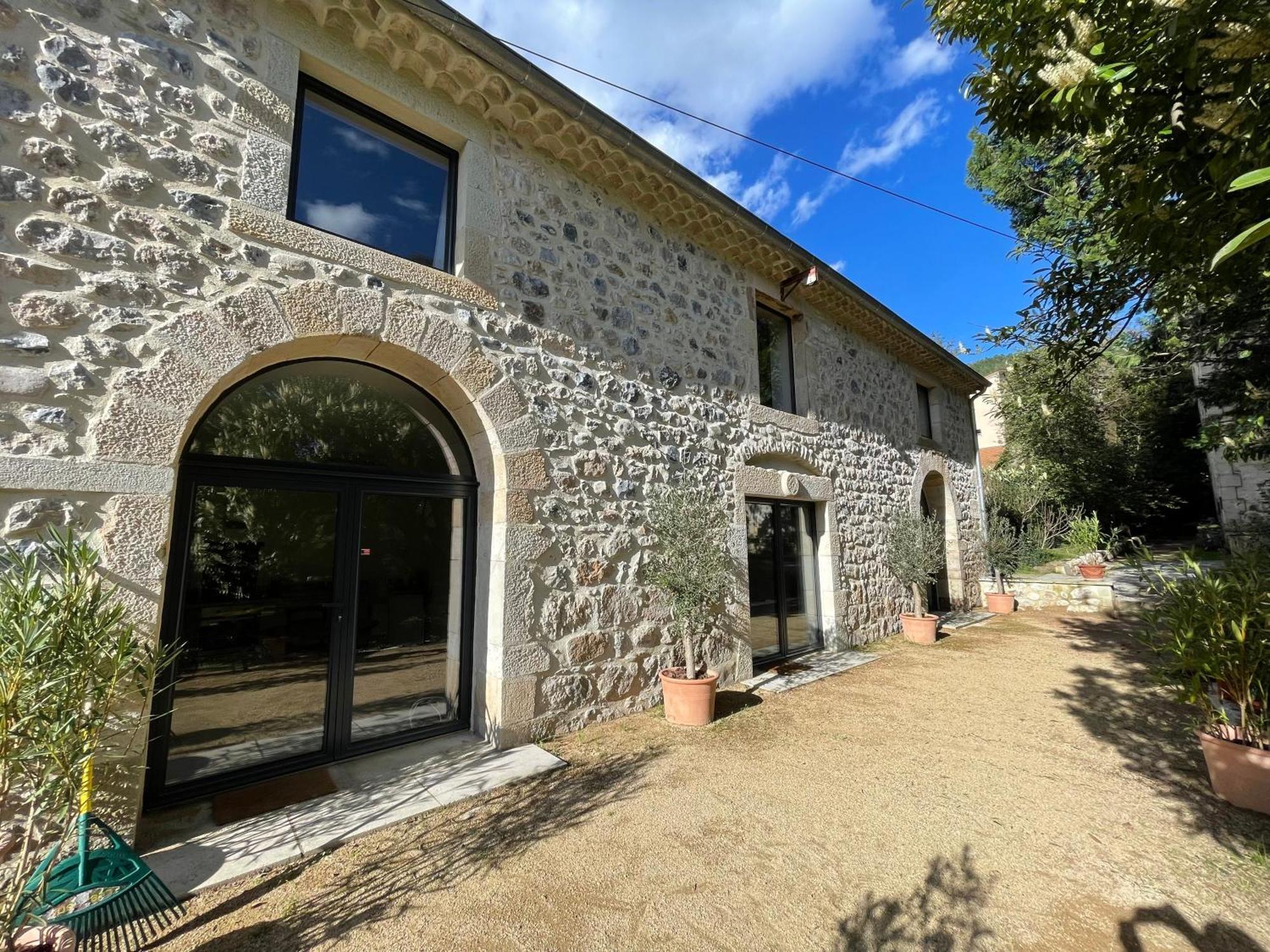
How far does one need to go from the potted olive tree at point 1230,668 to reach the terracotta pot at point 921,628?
163 inches

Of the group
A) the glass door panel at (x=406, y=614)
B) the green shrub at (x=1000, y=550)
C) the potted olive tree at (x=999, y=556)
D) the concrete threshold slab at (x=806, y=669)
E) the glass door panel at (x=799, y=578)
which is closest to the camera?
the glass door panel at (x=406, y=614)

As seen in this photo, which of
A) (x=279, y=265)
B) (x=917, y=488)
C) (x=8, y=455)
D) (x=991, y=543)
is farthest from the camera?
(x=991, y=543)

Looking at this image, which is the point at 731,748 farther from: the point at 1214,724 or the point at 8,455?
the point at 8,455

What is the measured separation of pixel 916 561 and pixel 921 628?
0.90 metres

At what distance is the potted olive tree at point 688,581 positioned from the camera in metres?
4.18

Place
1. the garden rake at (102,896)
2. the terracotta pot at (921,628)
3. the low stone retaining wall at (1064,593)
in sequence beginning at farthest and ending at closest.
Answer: the low stone retaining wall at (1064,593) < the terracotta pot at (921,628) < the garden rake at (102,896)

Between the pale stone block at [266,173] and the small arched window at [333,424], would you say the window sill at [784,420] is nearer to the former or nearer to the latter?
the small arched window at [333,424]

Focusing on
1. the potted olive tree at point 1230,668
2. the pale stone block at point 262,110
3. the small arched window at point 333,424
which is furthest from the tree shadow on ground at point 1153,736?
the pale stone block at point 262,110

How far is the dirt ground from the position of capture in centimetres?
205

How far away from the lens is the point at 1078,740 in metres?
3.80

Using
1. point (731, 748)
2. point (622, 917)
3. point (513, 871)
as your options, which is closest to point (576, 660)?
point (731, 748)

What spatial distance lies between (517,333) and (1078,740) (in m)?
4.86

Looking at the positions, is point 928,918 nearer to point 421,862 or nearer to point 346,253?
point 421,862

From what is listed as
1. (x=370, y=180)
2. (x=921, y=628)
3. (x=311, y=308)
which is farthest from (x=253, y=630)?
(x=921, y=628)
